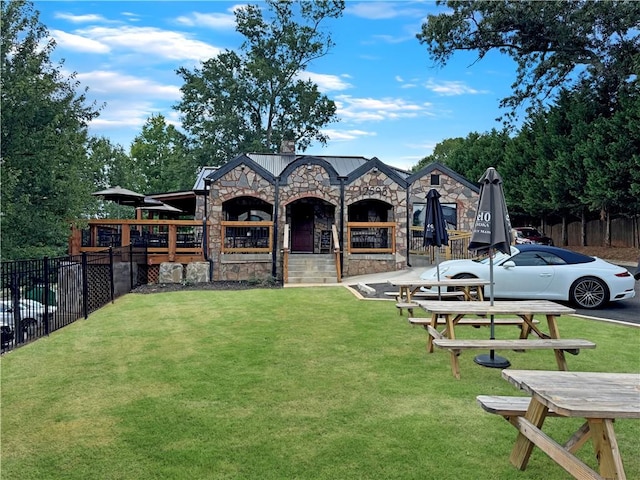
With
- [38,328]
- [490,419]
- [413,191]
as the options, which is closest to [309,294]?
[38,328]

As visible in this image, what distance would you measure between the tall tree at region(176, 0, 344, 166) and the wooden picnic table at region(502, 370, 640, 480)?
3696 cm

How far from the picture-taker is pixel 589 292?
32.1 feet

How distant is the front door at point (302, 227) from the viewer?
2045cm

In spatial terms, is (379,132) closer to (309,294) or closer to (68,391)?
(309,294)

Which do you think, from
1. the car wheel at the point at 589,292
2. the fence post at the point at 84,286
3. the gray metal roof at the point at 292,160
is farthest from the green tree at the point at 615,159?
the fence post at the point at 84,286

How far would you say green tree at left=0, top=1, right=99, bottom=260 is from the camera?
17.0m

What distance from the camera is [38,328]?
8531 millimetres

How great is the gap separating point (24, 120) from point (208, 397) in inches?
697

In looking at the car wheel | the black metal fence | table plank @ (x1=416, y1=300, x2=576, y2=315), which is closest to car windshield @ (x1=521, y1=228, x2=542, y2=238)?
the car wheel

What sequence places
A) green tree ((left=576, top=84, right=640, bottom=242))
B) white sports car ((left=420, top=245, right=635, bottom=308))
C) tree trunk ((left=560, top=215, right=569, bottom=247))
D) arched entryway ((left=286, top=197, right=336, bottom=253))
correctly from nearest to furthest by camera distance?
1. white sports car ((left=420, top=245, right=635, bottom=308))
2. green tree ((left=576, top=84, right=640, bottom=242))
3. arched entryway ((left=286, top=197, right=336, bottom=253))
4. tree trunk ((left=560, top=215, right=569, bottom=247))

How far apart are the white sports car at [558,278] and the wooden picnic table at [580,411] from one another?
712cm

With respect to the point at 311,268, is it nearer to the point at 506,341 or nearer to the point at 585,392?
the point at 506,341

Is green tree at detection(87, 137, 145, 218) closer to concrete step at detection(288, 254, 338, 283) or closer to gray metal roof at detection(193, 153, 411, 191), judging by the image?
gray metal roof at detection(193, 153, 411, 191)

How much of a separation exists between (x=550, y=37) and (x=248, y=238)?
1939 centimetres
